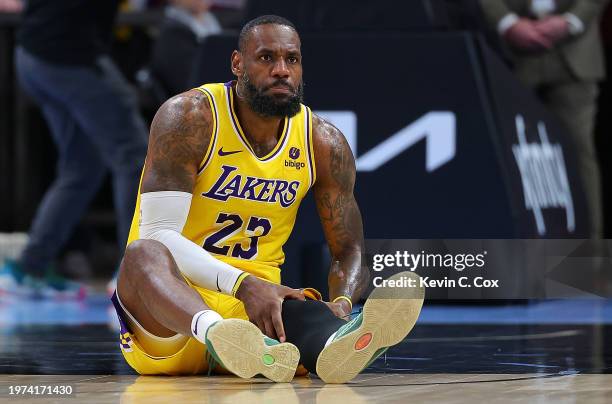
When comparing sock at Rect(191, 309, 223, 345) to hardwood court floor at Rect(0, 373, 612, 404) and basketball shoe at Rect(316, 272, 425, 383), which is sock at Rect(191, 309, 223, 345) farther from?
basketball shoe at Rect(316, 272, 425, 383)

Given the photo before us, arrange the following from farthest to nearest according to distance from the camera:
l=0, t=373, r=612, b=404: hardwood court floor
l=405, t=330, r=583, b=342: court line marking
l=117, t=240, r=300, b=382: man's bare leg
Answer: l=405, t=330, r=583, b=342: court line marking, l=117, t=240, r=300, b=382: man's bare leg, l=0, t=373, r=612, b=404: hardwood court floor

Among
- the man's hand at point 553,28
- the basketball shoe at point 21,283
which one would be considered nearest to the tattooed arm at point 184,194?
the basketball shoe at point 21,283

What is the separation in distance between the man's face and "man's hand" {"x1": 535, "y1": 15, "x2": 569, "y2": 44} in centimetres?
433

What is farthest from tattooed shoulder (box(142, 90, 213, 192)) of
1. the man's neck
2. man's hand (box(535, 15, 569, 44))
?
man's hand (box(535, 15, 569, 44))

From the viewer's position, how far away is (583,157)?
8656mm

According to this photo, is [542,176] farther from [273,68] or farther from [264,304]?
[264,304]

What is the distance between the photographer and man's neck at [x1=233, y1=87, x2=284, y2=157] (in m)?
4.37

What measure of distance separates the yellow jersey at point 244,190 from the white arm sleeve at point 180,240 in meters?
0.14

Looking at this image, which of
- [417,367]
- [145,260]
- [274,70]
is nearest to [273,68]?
[274,70]

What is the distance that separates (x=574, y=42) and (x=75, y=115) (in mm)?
3247

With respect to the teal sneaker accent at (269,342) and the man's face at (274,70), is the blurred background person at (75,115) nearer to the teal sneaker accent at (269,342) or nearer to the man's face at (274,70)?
the man's face at (274,70)

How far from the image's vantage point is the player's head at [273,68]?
423 cm

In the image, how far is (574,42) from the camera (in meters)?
8.57

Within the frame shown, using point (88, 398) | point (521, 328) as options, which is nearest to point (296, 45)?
point (88, 398)
